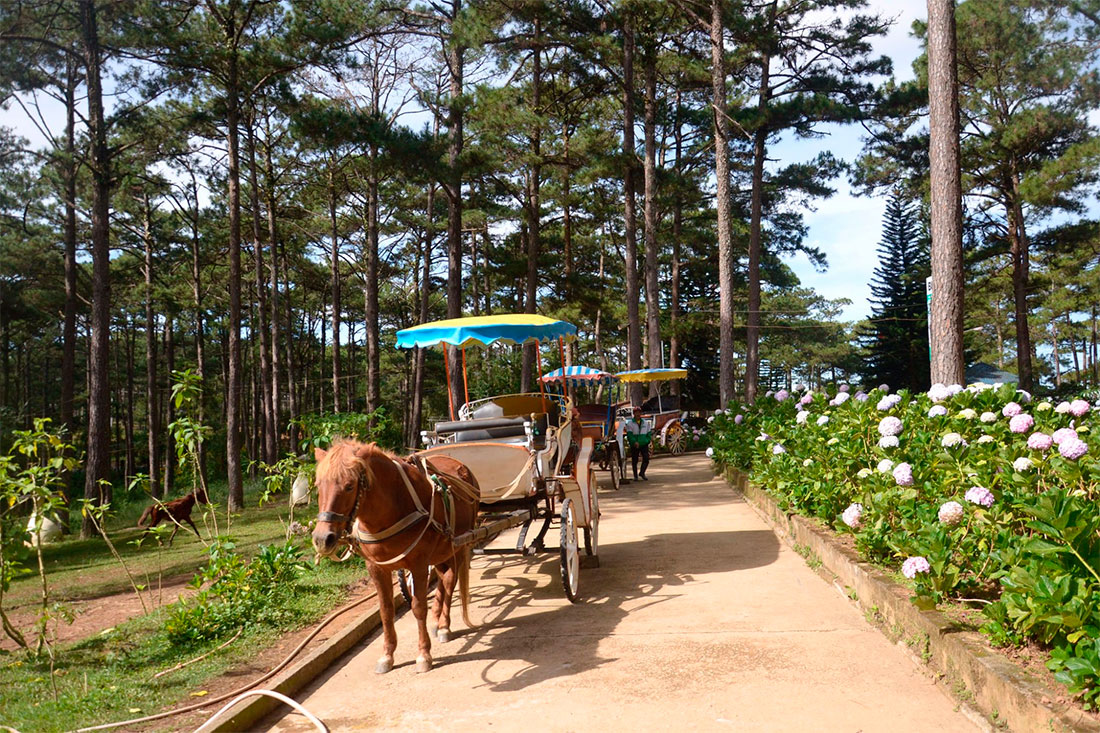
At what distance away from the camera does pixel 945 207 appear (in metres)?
9.09

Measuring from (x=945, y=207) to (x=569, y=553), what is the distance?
20.5ft

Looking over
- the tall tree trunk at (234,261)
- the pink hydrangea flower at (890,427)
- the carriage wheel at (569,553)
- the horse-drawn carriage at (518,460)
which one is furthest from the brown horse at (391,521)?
the tall tree trunk at (234,261)

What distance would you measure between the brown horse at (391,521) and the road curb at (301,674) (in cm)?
44

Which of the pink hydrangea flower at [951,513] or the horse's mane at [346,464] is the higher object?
the horse's mane at [346,464]

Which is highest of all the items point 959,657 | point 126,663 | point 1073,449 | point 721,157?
point 721,157

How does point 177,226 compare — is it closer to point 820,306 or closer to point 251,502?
point 251,502

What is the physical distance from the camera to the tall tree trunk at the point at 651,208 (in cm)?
2183

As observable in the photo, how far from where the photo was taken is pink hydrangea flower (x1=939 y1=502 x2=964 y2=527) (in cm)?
429

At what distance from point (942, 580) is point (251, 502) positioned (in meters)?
18.8

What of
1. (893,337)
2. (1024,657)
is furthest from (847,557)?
(893,337)

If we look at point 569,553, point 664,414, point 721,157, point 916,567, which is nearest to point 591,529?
point 569,553

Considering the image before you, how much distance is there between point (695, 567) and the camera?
7.39m

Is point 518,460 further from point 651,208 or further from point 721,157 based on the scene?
point 651,208

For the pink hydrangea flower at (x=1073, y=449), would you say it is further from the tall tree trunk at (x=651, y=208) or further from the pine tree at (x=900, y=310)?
the pine tree at (x=900, y=310)
